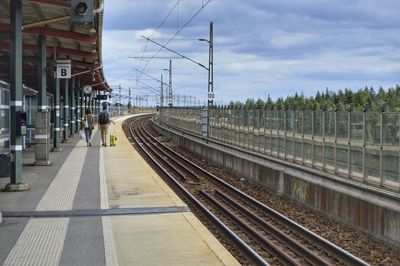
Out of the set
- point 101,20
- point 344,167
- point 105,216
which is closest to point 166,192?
point 105,216

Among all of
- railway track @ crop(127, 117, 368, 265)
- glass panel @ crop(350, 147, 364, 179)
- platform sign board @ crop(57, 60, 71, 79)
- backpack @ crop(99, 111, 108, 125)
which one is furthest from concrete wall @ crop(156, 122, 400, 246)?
backpack @ crop(99, 111, 108, 125)

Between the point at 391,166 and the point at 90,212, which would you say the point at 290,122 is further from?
the point at 90,212

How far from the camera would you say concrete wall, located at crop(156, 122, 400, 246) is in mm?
9984

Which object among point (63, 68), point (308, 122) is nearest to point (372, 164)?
point (308, 122)

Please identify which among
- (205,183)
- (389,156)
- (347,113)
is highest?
(347,113)

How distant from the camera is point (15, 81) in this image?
1270 cm

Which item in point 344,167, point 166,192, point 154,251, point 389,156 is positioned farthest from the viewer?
point 344,167

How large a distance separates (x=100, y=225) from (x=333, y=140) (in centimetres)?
772

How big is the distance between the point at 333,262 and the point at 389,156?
362cm

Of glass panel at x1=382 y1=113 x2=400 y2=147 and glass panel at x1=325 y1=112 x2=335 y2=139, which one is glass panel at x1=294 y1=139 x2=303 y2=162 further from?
glass panel at x1=382 y1=113 x2=400 y2=147

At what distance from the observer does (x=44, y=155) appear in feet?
61.5

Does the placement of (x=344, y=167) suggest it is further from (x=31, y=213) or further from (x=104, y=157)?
(x=104, y=157)

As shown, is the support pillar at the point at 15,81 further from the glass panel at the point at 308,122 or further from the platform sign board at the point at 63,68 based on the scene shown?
the glass panel at the point at 308,122

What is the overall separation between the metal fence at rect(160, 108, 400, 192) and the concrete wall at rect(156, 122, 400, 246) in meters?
0.27
